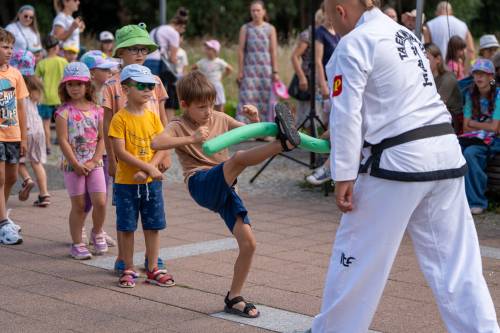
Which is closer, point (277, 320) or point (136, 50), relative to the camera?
point (277, 320)

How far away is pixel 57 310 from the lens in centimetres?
557

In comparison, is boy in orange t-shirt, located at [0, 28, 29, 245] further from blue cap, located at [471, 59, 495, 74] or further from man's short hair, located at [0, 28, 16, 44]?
blue cap, located at [471, 59, 495, 74]

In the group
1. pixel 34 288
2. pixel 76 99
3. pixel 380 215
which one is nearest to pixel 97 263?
pixel 34 288

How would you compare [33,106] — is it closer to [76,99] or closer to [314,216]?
[76,99]

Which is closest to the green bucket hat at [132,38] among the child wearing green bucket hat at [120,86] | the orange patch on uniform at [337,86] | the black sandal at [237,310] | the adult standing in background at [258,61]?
the child wearing green bucket hat at [120,86]

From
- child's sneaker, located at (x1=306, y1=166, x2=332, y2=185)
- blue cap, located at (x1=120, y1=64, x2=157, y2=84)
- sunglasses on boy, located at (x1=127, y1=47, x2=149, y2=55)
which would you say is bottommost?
child's sneaker, located at (x1=306, y1=166, x2=332, y2=185)

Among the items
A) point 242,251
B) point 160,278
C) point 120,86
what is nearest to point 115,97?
point 120,86

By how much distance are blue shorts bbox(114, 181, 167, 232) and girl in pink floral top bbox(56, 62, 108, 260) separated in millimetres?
754

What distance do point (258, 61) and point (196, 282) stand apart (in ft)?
26.3

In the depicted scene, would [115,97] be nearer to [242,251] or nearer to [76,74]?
[76,74]

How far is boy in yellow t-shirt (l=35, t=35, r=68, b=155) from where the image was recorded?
1298 cm

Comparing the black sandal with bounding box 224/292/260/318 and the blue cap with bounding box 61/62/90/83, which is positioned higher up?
the blue cap with bounding box 61/62/90/83

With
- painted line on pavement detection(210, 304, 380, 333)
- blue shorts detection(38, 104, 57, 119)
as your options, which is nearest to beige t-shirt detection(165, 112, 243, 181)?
painted line on pavement detection(210, 304, 380, 333)

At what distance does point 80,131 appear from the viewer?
280 inches
